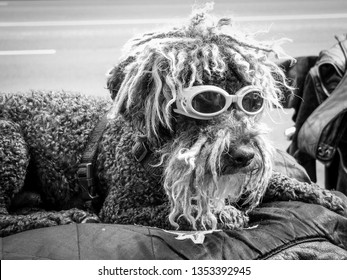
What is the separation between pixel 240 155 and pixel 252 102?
0.53ft

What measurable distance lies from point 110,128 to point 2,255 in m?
0.47

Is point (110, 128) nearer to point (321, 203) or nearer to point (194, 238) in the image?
point (194, 238)

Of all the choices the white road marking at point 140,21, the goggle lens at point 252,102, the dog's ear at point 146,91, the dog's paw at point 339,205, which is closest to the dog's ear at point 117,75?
the dog's ear at point 146,91

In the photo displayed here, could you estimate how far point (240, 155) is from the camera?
53.7 inches

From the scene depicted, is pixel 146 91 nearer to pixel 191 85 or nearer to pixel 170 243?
pixel 191 85

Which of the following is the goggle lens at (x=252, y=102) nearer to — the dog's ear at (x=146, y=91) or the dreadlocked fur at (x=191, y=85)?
the dreadlocked fur at (x=191, y=85)

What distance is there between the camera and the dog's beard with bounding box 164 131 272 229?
1381mm

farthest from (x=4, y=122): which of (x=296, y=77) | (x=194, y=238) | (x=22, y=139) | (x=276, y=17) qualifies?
(x=296, y=77)

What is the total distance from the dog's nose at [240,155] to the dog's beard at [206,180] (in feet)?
0.07

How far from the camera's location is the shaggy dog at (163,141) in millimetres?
1398

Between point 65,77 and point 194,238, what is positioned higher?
point 65,77

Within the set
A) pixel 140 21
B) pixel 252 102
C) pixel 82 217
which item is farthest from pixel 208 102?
pixel 82 217
